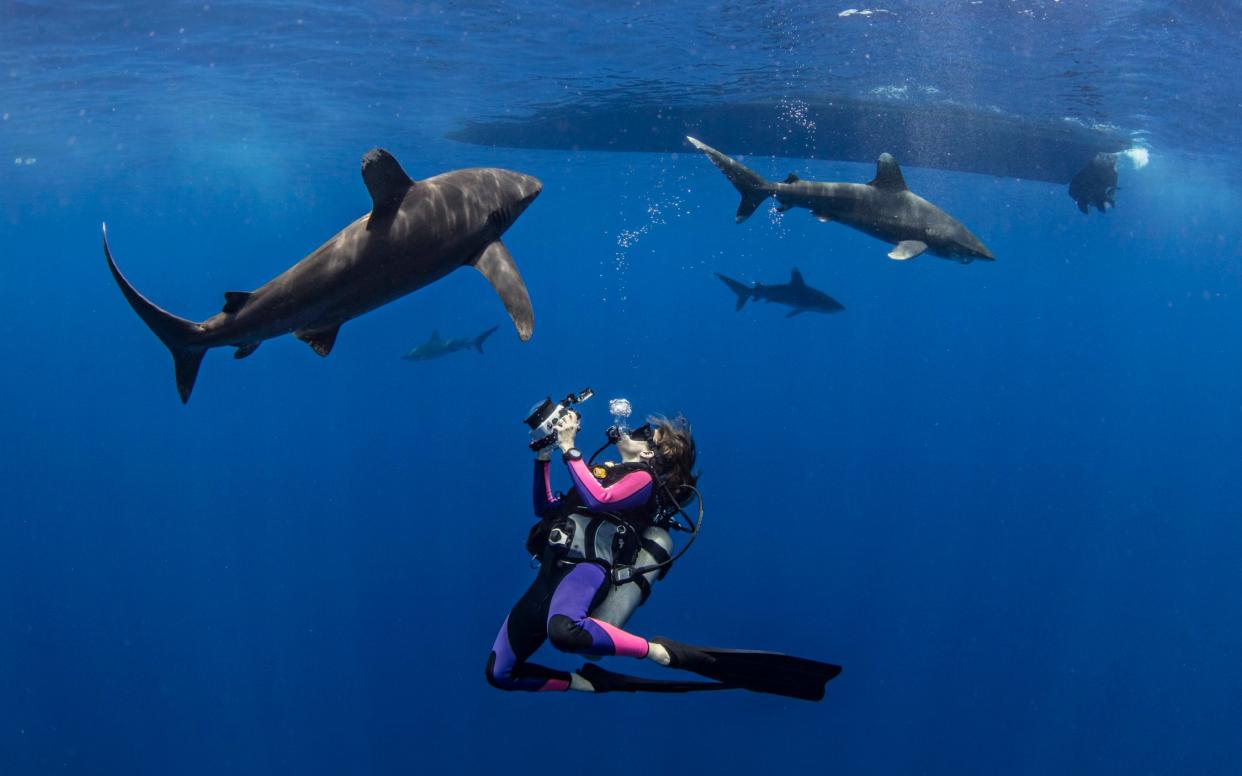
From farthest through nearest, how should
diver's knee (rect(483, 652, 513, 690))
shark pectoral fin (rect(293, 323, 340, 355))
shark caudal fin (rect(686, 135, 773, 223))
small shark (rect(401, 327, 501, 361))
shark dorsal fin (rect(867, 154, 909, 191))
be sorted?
small shark (rect(401, 327, 501, 361)) < shark dorsal fin (rect(867, 154, 909, 191)) < shark caudal fin (rect(686, 135, 773, 223)) < diver's knee (rect(483, 652, 513, 690)) < shark pectoral fin (rect(293, 323, 340, 355))

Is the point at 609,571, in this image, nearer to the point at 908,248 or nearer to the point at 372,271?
the point at 372,271

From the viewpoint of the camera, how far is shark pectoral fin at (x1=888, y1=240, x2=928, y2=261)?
9805 millimetres

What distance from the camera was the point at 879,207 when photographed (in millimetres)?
9945

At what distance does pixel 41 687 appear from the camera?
18.2 m

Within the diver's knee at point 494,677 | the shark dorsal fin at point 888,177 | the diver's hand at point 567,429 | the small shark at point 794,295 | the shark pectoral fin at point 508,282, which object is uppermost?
the shark pectoral fin at point 508,282

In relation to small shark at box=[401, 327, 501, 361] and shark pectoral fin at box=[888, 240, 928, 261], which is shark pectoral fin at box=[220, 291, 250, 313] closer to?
shark pectoral fin at box=[888, 240, 928, 261]

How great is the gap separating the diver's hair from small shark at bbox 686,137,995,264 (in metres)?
5.25

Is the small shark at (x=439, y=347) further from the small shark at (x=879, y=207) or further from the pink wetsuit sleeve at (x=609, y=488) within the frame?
the pink wetsuit sleeve at (x=609, y=488)

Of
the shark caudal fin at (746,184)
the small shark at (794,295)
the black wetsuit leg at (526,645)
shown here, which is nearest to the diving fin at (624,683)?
the black wetsuit leg at (526,645)

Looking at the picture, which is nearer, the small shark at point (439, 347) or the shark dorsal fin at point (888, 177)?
the shark dorsal fin at point (888, 177)

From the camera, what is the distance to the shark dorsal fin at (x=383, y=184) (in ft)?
15.0

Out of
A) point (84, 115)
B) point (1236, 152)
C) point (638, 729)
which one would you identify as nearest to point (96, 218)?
point (84, 115)

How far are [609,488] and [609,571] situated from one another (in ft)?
2.07

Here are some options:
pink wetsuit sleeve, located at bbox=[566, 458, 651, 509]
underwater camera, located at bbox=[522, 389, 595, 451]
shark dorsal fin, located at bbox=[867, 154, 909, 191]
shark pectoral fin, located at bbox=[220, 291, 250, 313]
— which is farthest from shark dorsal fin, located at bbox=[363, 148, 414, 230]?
shark dorsal fin, located at bbox=[867, 154, 909, 191]
